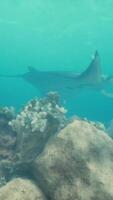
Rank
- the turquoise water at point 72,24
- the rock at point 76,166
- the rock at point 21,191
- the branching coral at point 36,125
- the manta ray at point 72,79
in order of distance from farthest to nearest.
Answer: the turquoise water at point 72,24
the manta ray at point 72,79
the branching coral at point 36,125
the rock at point 76,166
the rock at point 21,191

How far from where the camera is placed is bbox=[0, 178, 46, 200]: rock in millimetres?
5706

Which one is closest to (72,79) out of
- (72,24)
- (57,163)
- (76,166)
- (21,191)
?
(57,163)

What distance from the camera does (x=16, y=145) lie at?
825 centimetres

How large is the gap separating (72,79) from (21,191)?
37.0 feet

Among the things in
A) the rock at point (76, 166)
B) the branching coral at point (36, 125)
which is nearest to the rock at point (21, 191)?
the rock at point (76, 166)

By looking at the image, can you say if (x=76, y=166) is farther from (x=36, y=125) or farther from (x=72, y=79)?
(x=72, y=79)

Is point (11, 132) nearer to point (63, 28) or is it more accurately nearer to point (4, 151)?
point (4, 151)

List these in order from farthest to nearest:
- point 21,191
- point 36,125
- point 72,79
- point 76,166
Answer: point 72,79 < point 36,125 < point 76,166 < point 21,191

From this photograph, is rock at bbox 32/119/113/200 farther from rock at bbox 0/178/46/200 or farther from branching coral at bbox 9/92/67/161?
branching coral at bbox 9/92/67/161

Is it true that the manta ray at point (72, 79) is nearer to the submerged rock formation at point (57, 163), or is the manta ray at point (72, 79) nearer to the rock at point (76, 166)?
the submerged rock formation at point (57, 163)

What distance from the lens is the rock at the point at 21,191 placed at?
5706 mm

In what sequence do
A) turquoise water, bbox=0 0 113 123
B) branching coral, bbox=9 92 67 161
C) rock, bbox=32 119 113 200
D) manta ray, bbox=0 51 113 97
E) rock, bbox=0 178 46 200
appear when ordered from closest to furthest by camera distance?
1. rock, bbox=0 178 46 200
2. rock, bbox=32 119 113 200
3. branching coral, bbox=9 92 67 161
4. manta ray, bbox=0 51 113 97
5. turquoise water, bbox=0 0 113 123

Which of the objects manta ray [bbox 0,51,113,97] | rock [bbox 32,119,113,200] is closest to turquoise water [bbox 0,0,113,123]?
manta ray [bbox 0,51,113,97]

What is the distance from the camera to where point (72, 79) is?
1678cm
